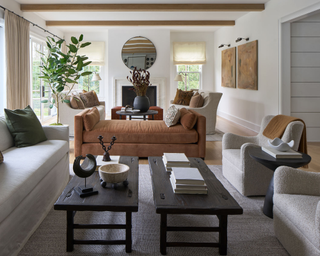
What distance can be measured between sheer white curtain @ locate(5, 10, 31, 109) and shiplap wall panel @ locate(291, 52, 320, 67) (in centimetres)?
520

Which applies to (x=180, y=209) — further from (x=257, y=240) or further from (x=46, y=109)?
(x=46, y=109)

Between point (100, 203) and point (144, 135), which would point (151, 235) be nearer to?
point (100, 203)

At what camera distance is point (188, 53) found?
9742 millimetres

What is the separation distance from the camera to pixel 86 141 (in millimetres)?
4105

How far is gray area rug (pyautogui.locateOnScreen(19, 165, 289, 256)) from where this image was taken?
1.97m

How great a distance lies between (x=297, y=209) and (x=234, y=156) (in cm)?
137

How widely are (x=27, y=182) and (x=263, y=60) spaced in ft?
17.6

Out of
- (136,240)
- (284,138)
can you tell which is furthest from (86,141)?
(284,138)

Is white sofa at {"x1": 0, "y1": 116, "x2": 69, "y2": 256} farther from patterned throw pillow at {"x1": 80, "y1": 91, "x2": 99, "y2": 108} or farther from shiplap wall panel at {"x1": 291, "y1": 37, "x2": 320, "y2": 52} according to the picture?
shiplap wall panel at {"x1": 291, "y1": 37, "x2": 320, "y2": 52}

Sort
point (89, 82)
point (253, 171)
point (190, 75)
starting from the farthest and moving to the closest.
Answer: point (190, 75) → point (89, 82) → point (253, 171)

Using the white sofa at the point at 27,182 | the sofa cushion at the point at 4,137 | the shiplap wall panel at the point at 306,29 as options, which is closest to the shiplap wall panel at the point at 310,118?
the shiplap wall panel at the point at 306,29

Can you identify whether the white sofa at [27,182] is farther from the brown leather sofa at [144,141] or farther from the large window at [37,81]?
the large window at [37,81]

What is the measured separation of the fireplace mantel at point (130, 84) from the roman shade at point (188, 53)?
39.0 inches

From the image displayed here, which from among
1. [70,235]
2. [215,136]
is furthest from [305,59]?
[70,235]
